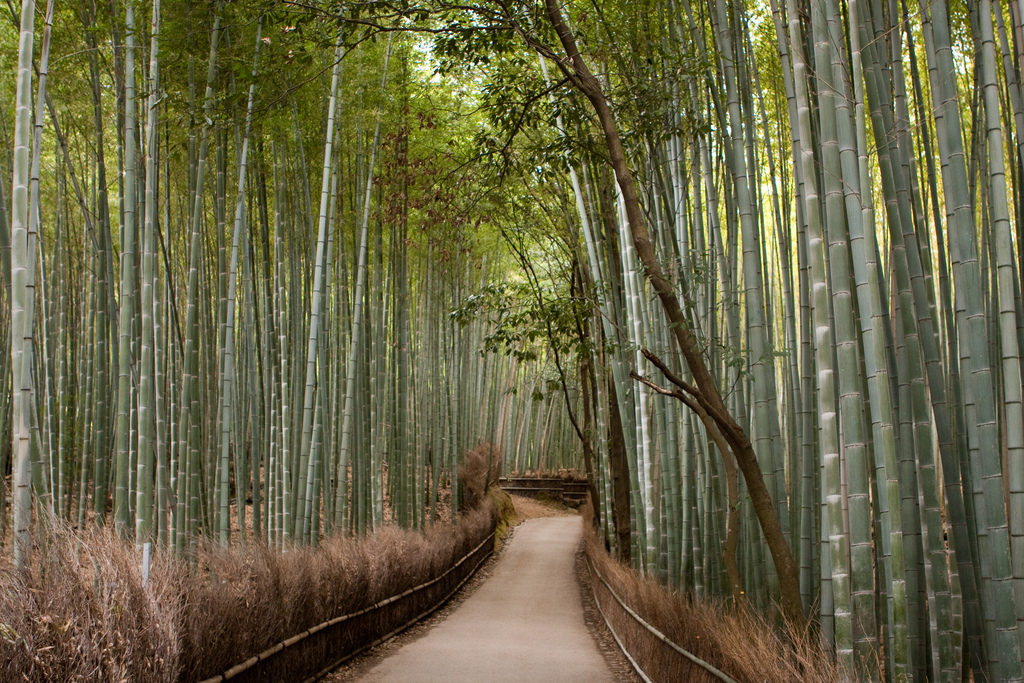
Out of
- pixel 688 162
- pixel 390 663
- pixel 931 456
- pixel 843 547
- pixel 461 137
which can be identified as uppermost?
pixel 461 137

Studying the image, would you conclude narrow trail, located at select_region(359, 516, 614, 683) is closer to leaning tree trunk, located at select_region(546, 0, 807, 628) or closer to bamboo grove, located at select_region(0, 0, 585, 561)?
bamboo grove, located at select_region(0, 0, 585, 561)

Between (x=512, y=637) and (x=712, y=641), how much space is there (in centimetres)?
356

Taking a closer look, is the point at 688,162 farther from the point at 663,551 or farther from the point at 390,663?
the point at 390,663

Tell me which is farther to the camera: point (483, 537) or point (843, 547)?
point (483, 537)

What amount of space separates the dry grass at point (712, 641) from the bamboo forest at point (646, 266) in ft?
0.48

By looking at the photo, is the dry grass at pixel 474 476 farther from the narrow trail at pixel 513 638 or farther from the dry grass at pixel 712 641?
the dry grass at pixel 712 641

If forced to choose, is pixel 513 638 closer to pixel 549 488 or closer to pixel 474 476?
pixel 474 476

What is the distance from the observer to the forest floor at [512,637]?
5.50 m

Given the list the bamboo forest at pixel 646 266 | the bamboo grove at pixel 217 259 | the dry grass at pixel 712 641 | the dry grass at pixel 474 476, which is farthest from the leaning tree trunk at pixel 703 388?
the dry grass at pixel 474 476

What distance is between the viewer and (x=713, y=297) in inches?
207

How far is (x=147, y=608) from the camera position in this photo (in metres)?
3.01

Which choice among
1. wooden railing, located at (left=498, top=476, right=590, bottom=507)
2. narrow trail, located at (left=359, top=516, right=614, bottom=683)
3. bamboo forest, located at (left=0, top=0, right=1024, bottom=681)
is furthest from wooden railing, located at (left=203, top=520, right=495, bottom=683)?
wooden railing, located at (left=498, top=476, right=590, bottom=507)

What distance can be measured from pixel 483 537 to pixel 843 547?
32.5ft

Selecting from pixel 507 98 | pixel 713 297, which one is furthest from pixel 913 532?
pixel 507 98
